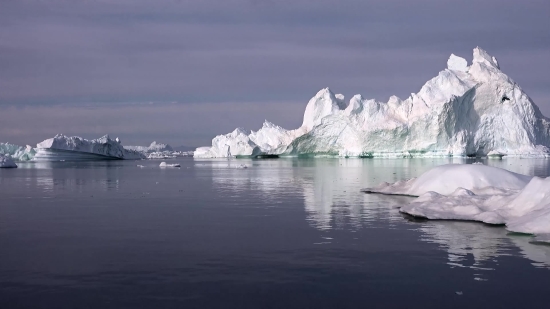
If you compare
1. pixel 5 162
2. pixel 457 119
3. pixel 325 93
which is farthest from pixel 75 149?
pixel 457 119

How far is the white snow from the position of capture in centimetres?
1295

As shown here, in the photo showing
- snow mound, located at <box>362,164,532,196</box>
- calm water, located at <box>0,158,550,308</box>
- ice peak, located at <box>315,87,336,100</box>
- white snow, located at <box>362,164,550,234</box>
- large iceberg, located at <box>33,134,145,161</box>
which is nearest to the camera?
calm water, located at <box>0,158,550,308</box>

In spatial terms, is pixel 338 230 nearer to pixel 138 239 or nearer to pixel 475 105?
pixel 138 239

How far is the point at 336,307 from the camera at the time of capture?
7145 millimetres

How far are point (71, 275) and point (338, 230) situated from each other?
6.60m

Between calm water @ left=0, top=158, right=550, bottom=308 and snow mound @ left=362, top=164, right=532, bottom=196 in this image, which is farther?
snow mound @ left=362, top=164, right=532, bottom=196

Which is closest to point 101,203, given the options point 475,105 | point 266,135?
point 475,105

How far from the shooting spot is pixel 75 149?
92750 millimetres

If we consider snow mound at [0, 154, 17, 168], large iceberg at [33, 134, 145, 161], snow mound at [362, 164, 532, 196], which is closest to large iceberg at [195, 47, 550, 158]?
large iceberg at [33, 134, 145, 161]

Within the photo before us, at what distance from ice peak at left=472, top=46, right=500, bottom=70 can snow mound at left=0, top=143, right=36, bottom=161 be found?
75.5 meters

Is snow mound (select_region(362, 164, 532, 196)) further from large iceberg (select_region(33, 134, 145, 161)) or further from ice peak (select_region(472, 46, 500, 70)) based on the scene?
large iceberg (select_region(33, 134, 145, 161))

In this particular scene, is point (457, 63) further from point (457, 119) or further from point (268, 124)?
point (268, 124)

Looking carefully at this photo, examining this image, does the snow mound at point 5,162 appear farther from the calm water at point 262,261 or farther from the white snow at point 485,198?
the white snow at point 485,198

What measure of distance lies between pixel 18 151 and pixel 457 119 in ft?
244
